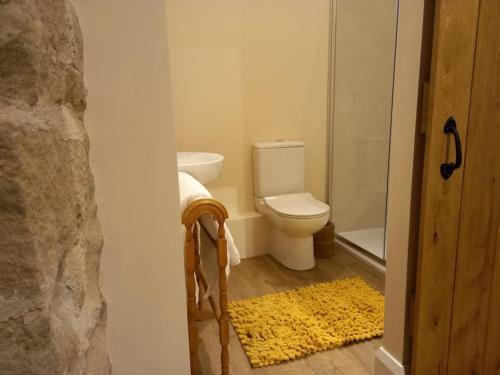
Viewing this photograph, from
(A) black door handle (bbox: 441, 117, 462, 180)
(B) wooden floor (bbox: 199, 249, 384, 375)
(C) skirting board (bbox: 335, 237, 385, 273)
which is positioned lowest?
(B) wooden floor (bbox: 199, 249, 384, 375)

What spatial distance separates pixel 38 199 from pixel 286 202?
7.22ft

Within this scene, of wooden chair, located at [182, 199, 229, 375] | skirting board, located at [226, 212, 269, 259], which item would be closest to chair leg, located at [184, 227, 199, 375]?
wooden chair, located at [182, 199, 229, 375]

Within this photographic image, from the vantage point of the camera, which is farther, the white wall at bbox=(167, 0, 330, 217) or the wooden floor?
the white wall at bbox=(167, 0, 330, 217)

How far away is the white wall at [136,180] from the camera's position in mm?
653

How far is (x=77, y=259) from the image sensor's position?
20.3 inches

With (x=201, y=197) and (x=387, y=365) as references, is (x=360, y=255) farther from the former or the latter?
(x=201, y=197)

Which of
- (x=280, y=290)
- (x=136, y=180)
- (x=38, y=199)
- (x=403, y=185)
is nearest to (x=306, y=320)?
(x=280, y=290)

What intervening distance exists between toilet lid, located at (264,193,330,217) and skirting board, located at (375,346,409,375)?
3.42 feet

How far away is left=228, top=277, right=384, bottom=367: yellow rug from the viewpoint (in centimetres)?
162

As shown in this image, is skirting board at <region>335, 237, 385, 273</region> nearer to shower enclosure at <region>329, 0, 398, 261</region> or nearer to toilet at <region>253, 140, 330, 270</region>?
shower enclosure at <region>329, 0, 398, 261</region>

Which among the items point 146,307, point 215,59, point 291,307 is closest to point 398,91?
point 146,307

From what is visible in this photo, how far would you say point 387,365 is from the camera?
1.27m

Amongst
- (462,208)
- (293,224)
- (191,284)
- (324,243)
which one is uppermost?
(462,208)

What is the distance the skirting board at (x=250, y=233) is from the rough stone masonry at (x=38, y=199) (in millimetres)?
2153
